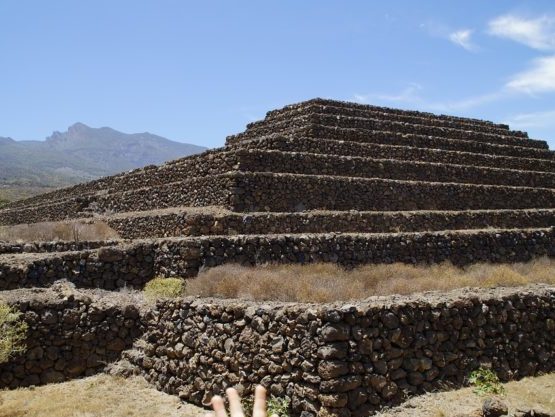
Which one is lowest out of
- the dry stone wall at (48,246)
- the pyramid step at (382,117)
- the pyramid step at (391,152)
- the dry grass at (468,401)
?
the dry grass at (468,401)

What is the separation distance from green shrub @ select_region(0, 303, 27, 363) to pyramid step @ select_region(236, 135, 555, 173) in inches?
552

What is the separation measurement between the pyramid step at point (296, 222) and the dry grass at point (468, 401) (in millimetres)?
9975

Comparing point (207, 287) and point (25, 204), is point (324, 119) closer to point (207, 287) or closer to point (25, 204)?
point (207, 287)

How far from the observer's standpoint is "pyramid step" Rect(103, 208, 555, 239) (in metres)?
17.7

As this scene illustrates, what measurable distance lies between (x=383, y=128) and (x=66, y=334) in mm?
23017

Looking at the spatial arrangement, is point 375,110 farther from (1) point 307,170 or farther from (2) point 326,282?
(2) point 326,282

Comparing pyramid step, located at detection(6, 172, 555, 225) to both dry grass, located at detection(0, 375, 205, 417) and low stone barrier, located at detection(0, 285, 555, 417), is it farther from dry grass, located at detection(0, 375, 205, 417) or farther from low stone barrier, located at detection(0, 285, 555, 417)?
dry grass, located at detection(0, 375, 205, 417)

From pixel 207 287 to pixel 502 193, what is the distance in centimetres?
1981

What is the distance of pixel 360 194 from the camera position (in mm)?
21812

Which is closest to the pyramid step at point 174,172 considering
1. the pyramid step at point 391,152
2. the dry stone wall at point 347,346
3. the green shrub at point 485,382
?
the pyramid step at point 391,152

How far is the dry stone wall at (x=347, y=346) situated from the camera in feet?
26.3

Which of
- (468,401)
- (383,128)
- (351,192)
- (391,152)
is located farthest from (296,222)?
(383,128)

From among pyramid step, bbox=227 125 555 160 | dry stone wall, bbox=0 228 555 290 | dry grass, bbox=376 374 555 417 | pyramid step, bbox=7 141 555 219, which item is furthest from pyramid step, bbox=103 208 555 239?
dry grass, bbox=376 374 555 417

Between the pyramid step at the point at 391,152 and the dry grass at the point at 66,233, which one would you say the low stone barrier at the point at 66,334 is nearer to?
the dry grass at the point at 66,233
